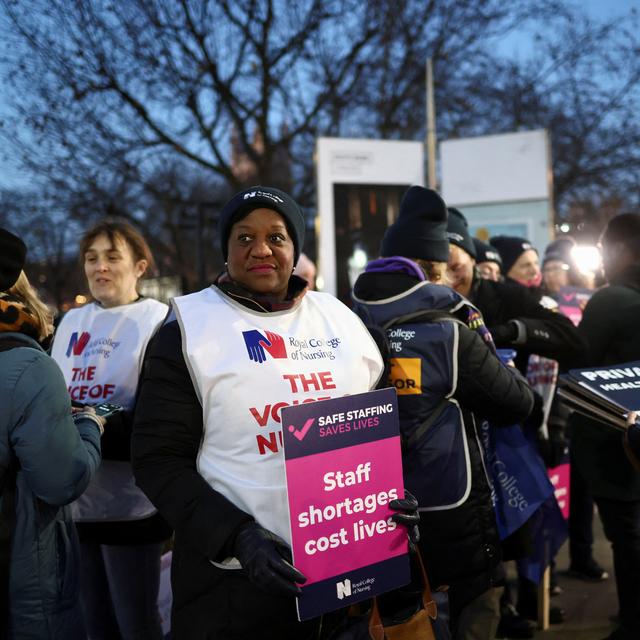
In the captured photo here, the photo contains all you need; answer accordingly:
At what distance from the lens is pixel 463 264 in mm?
3271

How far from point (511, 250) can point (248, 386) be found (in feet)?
10.3

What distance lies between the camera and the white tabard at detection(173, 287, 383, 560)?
64.0 inches

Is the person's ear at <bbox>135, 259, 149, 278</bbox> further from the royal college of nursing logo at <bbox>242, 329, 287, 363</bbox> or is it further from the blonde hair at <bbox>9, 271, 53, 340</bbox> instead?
the royal college of nursing logo at <bbox>242, 329, 287, 363</bbox>

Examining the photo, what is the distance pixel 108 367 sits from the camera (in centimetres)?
264

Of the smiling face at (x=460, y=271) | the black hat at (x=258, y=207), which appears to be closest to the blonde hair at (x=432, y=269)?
the smiling face at (x=460, y=271)

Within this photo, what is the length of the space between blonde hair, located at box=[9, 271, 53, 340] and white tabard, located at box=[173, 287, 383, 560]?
531 millimetres

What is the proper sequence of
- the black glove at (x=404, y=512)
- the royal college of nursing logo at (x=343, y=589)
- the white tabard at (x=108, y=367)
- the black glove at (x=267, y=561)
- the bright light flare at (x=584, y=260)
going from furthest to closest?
the bright light flare at (x=584, y=260) < the white tabard at (x=108, y=367) < the black glove at (x=404, y=512) < the royal college of nursing logo at (x=343, y=589) < the black glove at (x=267, y=561)

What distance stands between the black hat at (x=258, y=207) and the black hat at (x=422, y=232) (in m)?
0.83

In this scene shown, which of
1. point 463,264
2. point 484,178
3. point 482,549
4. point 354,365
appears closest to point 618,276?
point 463,264

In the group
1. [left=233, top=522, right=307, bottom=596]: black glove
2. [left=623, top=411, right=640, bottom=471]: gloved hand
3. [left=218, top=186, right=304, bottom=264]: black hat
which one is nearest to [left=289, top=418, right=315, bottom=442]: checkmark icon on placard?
[left=233, top=522, right=307, bottom=596]: black glove

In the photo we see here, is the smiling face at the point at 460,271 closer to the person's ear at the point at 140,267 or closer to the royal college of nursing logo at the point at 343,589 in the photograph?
the person's ear at the point at 140,267

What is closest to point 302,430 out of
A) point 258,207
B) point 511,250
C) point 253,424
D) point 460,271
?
point 253,424

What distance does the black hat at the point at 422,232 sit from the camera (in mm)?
2666

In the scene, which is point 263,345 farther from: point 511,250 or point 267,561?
point 511,250
